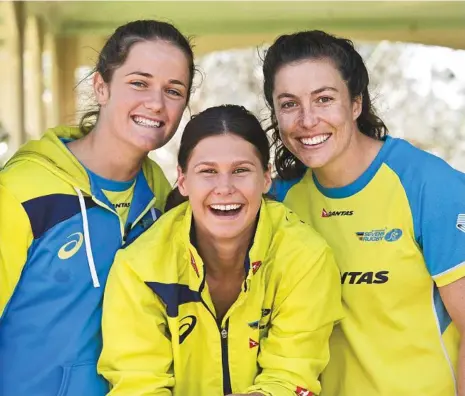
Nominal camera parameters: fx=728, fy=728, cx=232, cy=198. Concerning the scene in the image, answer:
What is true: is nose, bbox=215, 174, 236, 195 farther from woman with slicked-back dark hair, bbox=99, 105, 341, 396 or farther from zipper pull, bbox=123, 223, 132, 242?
zipper pull, bbox=123, 223, 132, 242

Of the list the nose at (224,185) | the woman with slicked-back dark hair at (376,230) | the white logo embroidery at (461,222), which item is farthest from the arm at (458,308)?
the nose at (224,185)

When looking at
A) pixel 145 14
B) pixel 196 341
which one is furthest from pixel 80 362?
pixel 145 14

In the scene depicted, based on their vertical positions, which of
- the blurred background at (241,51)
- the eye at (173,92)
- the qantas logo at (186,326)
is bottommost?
the qantas logo at (186,326)

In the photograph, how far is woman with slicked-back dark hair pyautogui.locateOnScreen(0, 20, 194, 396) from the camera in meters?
1.79

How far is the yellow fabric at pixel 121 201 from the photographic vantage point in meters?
1.96

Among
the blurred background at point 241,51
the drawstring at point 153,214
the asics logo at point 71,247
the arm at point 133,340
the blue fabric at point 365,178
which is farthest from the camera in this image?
the blurred background at point 241,51

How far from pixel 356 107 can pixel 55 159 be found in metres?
0.83

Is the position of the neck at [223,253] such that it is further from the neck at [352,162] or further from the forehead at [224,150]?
the neck at [352,162]

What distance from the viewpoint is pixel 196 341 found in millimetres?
1802

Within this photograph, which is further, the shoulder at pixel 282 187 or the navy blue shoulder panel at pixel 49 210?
the shoulder at pixel 282 187

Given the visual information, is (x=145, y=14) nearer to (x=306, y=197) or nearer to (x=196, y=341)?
(x=306, y=197)

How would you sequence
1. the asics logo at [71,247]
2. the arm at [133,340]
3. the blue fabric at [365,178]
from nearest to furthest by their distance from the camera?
the arm at [133,340] → the asics logo at [71,247] → the blue fabric at [365,178]

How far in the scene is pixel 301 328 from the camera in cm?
178

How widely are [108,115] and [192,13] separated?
7.67 ft
